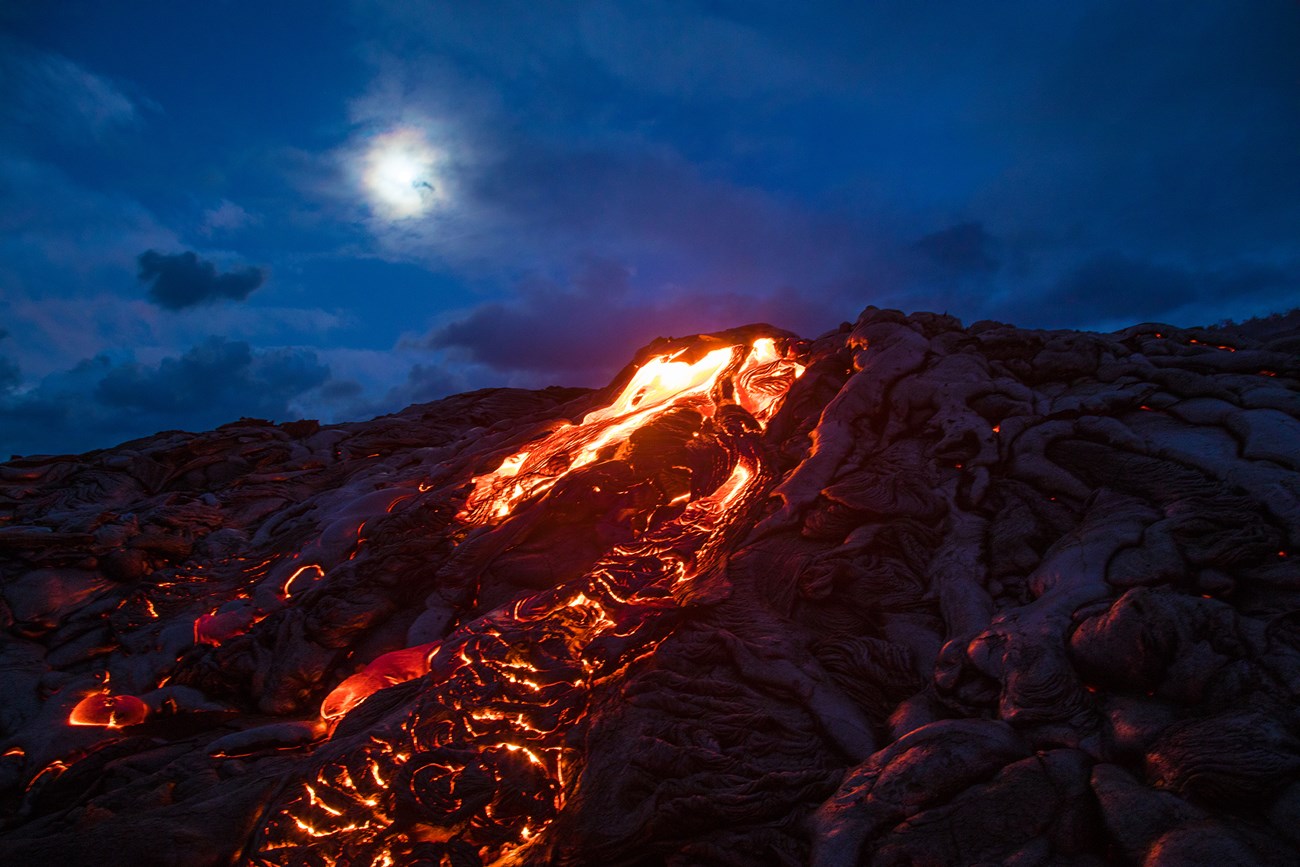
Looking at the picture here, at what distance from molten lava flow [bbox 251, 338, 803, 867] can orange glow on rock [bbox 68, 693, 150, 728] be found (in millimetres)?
1872

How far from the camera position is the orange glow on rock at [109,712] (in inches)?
232

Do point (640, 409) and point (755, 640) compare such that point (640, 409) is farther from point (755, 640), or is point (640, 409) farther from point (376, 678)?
point (755, 640)

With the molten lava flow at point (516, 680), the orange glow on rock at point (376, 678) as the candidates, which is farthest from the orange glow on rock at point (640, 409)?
the orange glow on rock at point (376, 678)

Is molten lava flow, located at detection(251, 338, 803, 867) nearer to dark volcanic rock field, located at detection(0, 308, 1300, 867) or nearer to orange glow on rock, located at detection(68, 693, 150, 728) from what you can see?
dark volcanic rock field, located at detection(0, 308, 1300, 867)

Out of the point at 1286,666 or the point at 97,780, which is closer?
the point at 1286,666

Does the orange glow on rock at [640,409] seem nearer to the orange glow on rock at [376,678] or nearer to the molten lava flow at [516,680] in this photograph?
the molten lava flow at [516,680]

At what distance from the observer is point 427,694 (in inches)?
202

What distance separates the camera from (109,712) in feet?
19.6

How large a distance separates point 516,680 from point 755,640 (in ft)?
6.23

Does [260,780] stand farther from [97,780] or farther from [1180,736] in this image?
[1180,736]

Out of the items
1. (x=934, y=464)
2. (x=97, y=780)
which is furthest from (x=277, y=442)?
(x=934, y=464)

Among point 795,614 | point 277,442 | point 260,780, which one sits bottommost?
point 260,780

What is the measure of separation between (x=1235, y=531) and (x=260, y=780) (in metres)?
6.71

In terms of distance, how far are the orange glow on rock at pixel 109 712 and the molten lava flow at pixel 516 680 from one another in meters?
1.87
